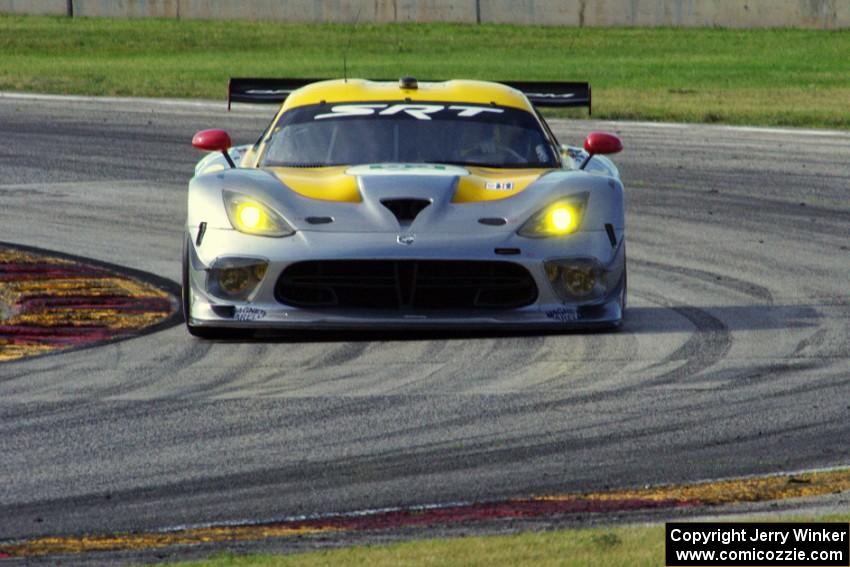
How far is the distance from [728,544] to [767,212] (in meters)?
9.73

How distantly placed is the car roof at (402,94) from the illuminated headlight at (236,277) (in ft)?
5.75

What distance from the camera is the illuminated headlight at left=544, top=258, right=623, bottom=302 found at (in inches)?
360

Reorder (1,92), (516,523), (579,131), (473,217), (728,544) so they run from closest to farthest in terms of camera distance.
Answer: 1. (728,544)
2. (516,523)
3. (473,217)
4. (579,131)
5. (1,92)

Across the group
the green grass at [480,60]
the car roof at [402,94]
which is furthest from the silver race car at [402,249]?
the green grass at [480,60]

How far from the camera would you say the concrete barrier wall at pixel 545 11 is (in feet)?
116

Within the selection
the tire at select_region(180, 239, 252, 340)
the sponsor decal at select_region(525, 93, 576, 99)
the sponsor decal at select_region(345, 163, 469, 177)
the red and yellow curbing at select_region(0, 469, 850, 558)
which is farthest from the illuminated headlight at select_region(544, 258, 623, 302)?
the red and yellow curbing at select_region(0, 469, 850, 558)

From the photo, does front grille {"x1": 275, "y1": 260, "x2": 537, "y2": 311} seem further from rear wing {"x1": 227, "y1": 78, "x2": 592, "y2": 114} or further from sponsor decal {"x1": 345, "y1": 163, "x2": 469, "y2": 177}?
rear wing {"x1": 227, "y1": 78, "x2": 592, "y2": 114}

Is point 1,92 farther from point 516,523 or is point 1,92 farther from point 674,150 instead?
point 516,523

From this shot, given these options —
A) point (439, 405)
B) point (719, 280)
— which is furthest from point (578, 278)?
point (719, 280)

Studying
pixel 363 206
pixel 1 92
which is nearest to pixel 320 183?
pixel 363 206

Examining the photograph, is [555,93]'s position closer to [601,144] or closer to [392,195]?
[601,144]

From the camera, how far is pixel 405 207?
919cm

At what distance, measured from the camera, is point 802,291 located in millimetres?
10953

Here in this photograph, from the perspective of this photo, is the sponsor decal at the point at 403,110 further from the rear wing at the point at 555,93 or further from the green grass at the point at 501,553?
the green grass at the point at 501,553
